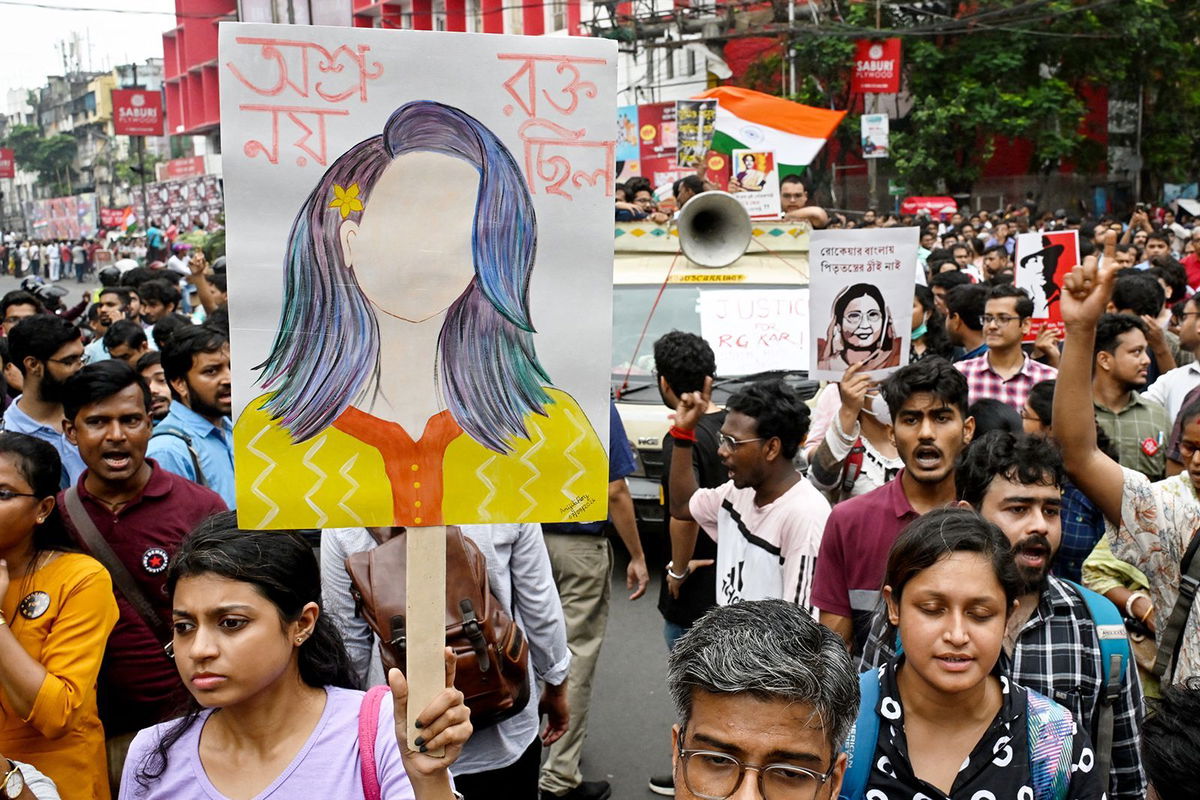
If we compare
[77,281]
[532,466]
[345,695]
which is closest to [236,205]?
[532,466]

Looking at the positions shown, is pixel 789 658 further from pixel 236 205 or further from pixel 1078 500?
pixel 1078 500

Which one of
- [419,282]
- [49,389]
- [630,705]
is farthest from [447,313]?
[630,705]

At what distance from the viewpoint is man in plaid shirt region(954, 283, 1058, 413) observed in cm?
577

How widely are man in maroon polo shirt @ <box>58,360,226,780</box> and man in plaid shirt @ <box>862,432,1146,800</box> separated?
1.86m

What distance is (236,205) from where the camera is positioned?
207 centimetres

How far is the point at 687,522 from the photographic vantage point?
4.31 meters

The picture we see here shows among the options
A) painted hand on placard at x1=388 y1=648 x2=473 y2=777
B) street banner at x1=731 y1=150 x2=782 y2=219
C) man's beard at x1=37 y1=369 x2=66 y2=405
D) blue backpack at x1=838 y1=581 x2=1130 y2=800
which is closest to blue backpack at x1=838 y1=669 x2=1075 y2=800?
blue backpack at x1=838 y1=581 x2=1130 y2=800

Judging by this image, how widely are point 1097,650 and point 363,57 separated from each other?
77.1 inches

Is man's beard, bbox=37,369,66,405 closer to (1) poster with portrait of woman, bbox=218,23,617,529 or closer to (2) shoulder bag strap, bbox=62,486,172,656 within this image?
(2) shoulder bag strap, bbox=62,486,172,656

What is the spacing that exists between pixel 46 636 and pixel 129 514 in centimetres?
67

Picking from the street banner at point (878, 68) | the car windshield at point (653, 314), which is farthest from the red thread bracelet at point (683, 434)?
the street banner at point (878, 68)

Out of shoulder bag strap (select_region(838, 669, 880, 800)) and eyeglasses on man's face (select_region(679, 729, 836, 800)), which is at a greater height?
eyeglasses on man's face (select_region(679, 729, 836, 800))

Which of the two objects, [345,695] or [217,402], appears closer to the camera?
[345,695]
